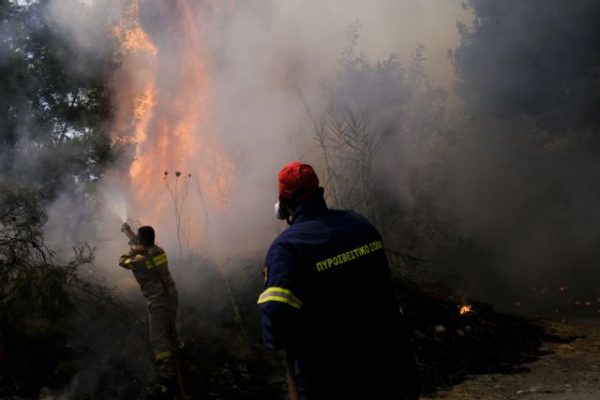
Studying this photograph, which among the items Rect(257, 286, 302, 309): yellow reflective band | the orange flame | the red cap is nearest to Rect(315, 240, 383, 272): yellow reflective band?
Rect(257, 286, 302, 309): yellow reflective band

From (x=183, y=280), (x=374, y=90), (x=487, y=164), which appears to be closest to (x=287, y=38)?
(x=374, y=90)

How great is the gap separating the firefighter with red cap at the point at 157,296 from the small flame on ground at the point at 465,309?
505 cm

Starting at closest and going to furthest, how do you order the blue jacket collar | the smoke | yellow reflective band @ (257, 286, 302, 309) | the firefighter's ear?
yellow reflective band @ (257, 286, 302, 309) < the blue jacket collar < the firefighter's ear < the smoke

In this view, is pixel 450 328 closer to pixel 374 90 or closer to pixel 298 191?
pixel 298 191

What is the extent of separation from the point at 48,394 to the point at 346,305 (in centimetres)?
525

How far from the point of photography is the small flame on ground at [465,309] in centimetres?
927

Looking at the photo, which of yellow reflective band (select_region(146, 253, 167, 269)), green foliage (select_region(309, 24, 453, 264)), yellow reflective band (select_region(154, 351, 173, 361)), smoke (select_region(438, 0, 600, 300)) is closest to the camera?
yellow reflective band (select_region(154, 351, 173, 361))

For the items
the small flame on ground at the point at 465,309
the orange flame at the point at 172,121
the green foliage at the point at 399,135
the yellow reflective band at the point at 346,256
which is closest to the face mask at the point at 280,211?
the yellow reflective band at the point at 346,256

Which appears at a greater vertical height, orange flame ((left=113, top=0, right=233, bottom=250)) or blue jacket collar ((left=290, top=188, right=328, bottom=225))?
orange flame ((left=113, top=0, right=233, bottom=250))

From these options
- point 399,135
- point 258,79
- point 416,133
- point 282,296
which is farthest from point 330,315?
point 416,133

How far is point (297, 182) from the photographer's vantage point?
2604 millimetres

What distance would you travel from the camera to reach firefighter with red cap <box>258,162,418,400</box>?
2.32m

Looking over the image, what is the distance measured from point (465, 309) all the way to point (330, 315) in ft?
25.2

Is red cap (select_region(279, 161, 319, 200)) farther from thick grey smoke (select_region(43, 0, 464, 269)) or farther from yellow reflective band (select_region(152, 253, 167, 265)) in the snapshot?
thick grey smoke (select_region(43, 0, 464, 269))
